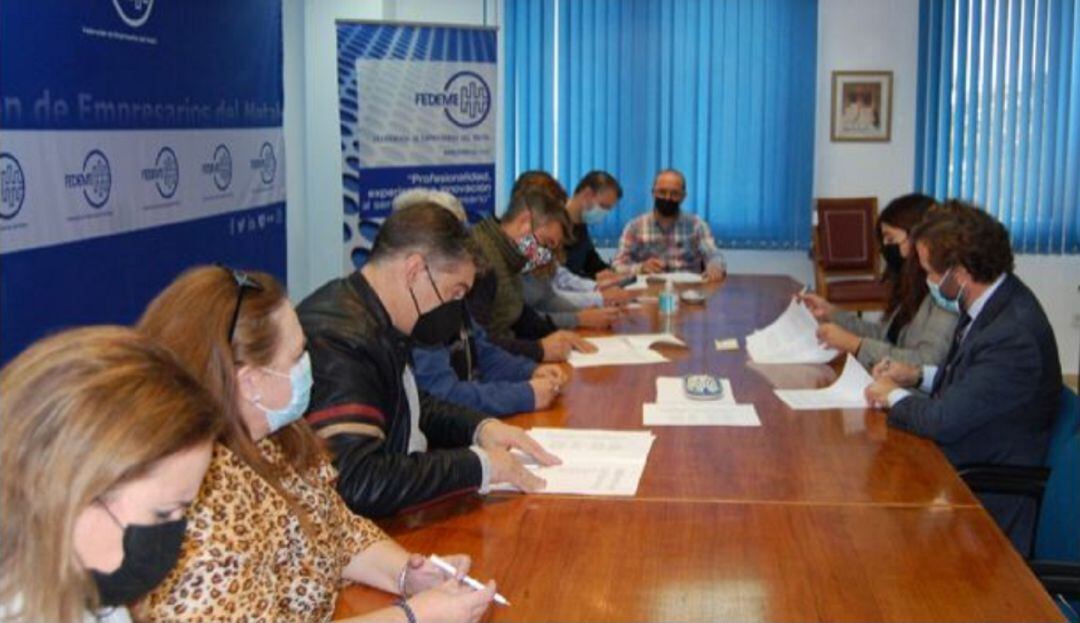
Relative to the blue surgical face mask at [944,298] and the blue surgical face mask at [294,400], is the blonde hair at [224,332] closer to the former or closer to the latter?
the blue surgical face mask at [294,400]

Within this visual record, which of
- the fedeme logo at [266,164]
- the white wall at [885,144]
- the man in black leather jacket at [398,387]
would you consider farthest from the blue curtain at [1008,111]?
the man in black leather jacket at [398,387]

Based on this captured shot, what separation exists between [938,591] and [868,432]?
107 centimetres

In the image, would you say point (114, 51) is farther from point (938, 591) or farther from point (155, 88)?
point (938, 591)

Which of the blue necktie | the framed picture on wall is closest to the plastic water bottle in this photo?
the blue necktie

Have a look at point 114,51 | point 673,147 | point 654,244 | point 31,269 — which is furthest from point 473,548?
point 673,147

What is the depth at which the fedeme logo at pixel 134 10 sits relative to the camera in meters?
3.93

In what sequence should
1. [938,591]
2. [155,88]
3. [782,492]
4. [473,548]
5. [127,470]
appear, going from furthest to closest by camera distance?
[155,88]
[782,492]
[473,548]
[938,591]
[127,470]

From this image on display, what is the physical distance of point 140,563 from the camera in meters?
1.24

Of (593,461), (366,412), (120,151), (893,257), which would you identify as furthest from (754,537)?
(120,151)

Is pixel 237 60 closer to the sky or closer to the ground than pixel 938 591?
closer to the sky

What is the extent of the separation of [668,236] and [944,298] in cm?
371

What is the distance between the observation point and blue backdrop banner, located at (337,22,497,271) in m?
6.32

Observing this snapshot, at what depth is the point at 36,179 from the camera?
11.3ft

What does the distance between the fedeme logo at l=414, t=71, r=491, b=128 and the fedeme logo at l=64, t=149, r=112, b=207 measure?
2.77 metres
